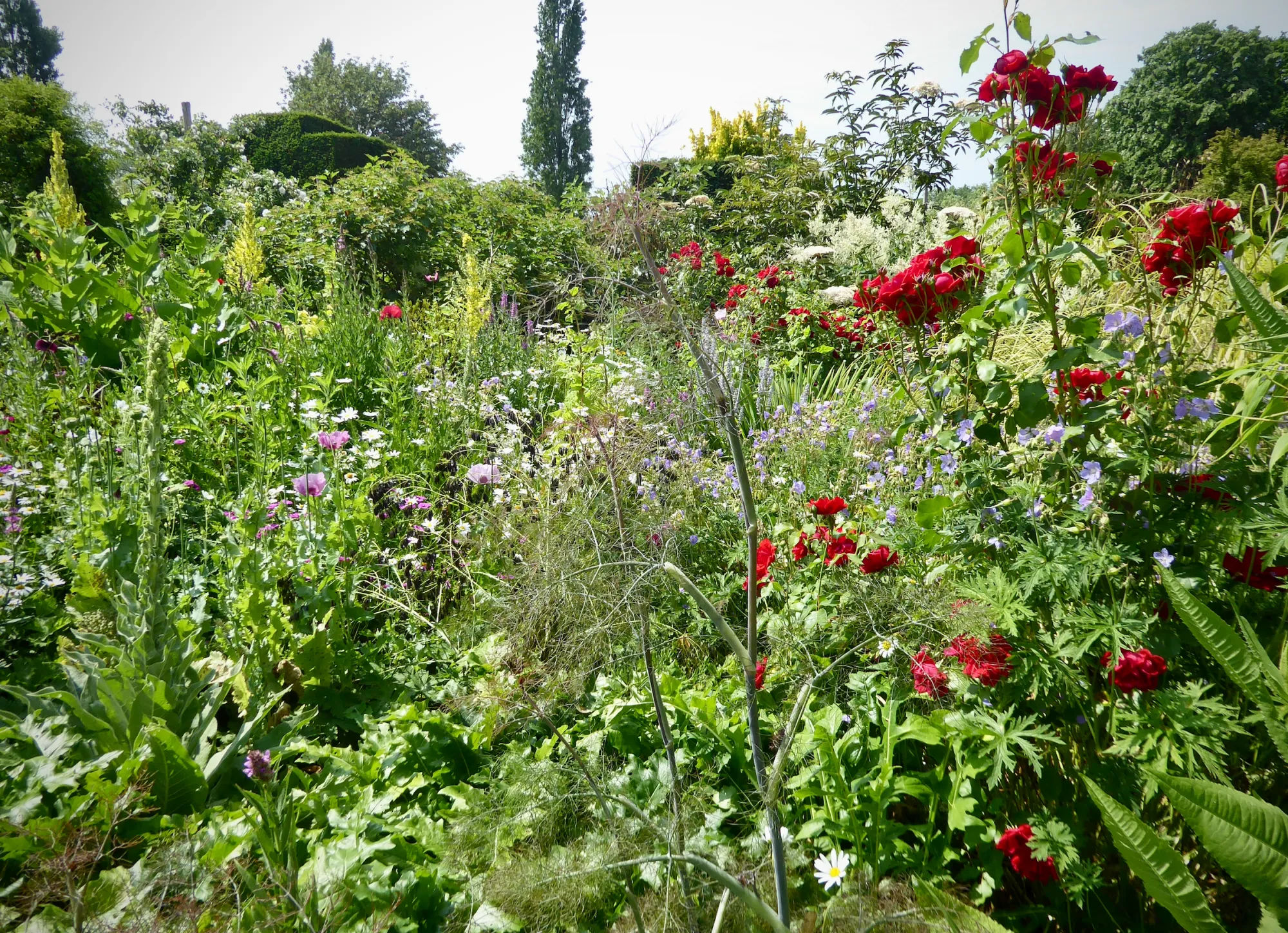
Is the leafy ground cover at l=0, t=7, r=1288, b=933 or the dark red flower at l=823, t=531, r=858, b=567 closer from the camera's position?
the leafy ground cover at l=0, t=7, r=1288, b=933

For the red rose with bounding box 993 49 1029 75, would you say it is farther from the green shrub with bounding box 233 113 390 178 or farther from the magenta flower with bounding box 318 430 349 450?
the green shrub with bounding box 233 113 390 178

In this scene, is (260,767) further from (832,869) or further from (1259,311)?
(1259,311)

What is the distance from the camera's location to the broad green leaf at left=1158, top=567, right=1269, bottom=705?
1193 millimetres

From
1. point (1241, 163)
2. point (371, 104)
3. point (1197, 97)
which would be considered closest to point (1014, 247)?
point (1241, 163)

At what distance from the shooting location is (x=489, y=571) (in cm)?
288

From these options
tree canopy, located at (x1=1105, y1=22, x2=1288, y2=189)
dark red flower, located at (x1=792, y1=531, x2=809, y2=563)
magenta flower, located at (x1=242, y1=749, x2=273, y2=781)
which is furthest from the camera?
tree canopy, located at (x1=1105, y1=22, x2=1288, y2=189)

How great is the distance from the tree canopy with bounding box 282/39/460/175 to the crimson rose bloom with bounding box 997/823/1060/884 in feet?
125

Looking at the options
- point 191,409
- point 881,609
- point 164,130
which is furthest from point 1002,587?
point 164,130

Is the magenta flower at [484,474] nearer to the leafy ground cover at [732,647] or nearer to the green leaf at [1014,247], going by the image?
the leafy ground cover at [732,647]

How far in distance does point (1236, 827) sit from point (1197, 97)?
33750 millimetres

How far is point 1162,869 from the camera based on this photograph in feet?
3.46

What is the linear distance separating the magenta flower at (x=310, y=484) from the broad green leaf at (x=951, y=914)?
2.12 meters

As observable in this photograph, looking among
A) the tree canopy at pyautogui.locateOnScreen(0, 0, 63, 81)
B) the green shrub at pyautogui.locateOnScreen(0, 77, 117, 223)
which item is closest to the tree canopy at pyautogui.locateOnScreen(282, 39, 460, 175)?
the tree canopy at pyautogui.locateOnScreen(0, 0, 63, 81)

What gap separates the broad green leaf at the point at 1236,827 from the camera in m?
1.03
